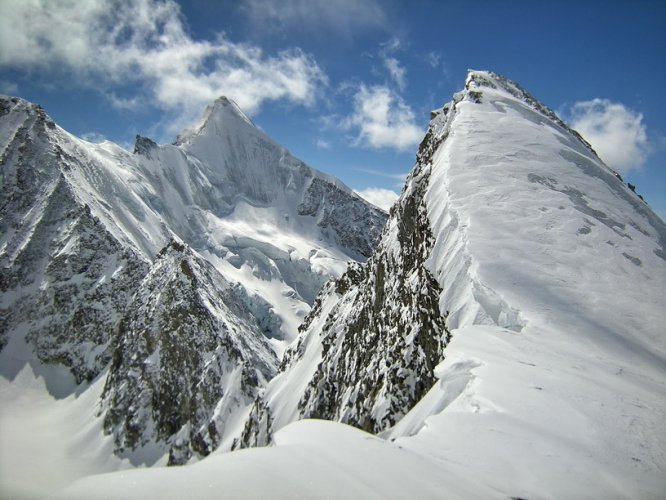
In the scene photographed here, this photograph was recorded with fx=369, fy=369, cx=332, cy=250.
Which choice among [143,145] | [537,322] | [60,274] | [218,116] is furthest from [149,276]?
[218,116]

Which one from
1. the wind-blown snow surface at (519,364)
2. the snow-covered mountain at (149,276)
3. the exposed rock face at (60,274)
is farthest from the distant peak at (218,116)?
the wind-blown snow surface at (519,364)

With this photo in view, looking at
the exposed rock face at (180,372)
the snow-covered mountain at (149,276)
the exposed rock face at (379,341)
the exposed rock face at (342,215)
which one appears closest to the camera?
the exposed rock face at (379,341)

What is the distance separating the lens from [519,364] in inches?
301

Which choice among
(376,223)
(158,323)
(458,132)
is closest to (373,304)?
(458,132)

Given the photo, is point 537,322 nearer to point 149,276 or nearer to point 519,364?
point 519,364

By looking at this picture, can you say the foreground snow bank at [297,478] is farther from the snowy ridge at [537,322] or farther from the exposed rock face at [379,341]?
the exposed rock face at [379,341]

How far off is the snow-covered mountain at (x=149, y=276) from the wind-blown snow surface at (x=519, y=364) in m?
34.0

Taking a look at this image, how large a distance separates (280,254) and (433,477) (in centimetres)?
10089

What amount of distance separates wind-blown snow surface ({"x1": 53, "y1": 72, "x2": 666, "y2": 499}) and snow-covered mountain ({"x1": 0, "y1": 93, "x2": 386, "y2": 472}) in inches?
1337

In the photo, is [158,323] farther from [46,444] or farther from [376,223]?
[376,223]

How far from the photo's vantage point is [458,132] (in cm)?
2045

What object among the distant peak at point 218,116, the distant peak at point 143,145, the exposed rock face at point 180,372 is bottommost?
the exposed rock face at point 180,372

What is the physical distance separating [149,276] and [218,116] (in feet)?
339

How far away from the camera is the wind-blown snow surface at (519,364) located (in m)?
4.49
